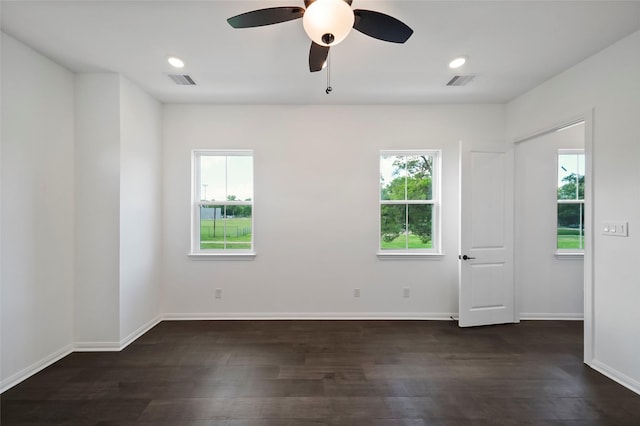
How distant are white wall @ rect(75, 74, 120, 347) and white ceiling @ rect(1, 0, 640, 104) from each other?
296 millimetres

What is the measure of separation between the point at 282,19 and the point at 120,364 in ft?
10.2

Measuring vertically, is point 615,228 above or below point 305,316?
above

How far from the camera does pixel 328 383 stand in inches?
92.4

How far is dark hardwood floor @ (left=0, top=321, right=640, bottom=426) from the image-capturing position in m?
1.99

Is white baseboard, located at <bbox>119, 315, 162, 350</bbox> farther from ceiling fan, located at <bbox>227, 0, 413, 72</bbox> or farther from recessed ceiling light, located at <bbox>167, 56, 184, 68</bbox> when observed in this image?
ceiling fan, located at <bbox>227, 0, 413, 72</bbox>

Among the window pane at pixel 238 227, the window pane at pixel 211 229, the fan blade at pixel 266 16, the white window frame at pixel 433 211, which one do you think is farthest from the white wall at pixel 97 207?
the white window frame at pixel 433 211

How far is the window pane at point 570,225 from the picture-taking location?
3830mm

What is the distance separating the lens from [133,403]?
213 centimetres

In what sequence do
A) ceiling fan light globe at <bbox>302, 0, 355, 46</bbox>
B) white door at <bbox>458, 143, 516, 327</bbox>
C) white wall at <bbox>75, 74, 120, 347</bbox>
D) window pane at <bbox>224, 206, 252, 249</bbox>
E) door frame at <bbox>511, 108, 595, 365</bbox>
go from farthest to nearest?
1. window pane at <bbox>224, 206, 252, 249</bbox>
2. white door at <bbox>458, 143, 516, 327</bbox>
3. white wall at <bbox>75, 74, 120, 347</bbox>
4. door frame at <bbox>511, 108, 595, 365</bbox>
5. ceiling fan light globe at <bbox>302, 0, 355, 46</bbox>

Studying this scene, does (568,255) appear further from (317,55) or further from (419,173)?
(317,55)

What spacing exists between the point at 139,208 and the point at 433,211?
3.55 metres

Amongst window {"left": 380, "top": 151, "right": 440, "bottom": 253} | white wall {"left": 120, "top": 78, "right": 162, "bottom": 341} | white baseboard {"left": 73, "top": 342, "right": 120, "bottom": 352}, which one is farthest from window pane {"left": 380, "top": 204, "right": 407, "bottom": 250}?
white baseboard {"left": 73, "top": 342, "right": 120, "bottom": 352}

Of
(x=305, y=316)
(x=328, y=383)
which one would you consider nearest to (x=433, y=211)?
(x=305, y=316)

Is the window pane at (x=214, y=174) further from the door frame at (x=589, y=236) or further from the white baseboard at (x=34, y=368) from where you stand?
the door frame at (x=589, y=236)
